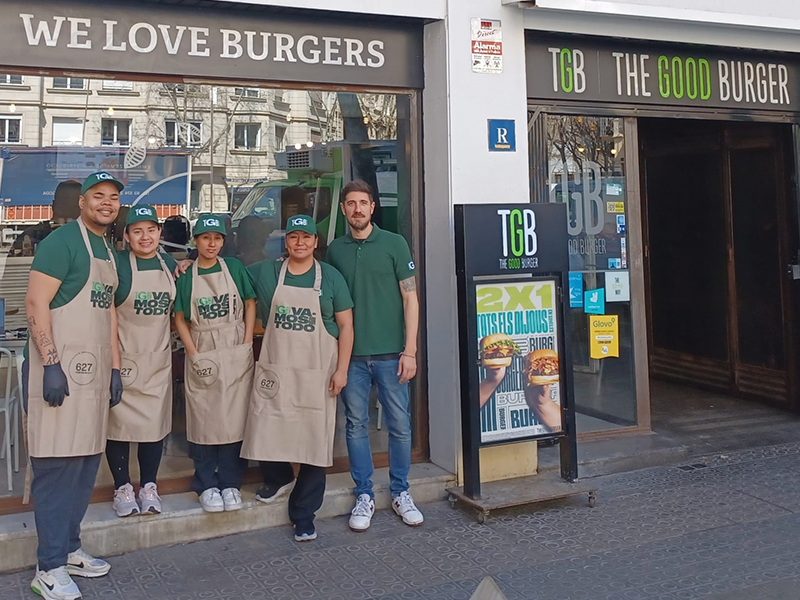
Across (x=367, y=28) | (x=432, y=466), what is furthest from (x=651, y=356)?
(x=367, y=28)

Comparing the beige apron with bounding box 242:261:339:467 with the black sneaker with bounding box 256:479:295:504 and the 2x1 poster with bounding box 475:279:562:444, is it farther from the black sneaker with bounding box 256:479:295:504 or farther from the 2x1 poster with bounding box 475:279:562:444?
the 2x1 poster with bounding box 475:279:562:444

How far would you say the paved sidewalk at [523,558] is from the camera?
4047mm

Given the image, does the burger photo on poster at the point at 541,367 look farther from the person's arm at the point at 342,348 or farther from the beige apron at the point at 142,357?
the beige apron at the point at 142,357

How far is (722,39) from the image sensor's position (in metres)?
6.44

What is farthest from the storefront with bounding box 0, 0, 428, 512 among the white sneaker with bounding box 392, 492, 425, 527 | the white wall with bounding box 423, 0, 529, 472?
the white sneaker with bounding box 392, 492, 425, 527

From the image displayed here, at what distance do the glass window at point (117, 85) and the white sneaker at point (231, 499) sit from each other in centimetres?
245

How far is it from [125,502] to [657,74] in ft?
15.9

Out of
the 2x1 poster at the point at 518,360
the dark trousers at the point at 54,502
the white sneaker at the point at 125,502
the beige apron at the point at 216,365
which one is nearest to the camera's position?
the dark trousers at the point at 54,502

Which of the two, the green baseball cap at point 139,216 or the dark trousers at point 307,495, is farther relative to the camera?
the dark trousers at point 307,495

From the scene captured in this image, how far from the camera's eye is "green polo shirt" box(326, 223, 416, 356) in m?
4.88

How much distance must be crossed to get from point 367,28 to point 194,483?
3.05m

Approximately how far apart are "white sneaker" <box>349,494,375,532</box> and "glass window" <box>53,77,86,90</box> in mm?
2918

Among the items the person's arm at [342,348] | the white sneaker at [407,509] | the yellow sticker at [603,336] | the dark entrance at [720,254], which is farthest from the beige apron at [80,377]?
the dark entrance at [720,254]

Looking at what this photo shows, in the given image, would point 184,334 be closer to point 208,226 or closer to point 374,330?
point 208,226
